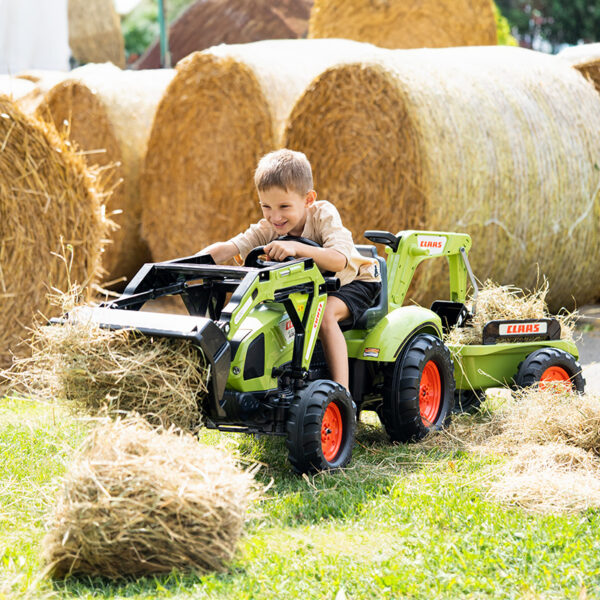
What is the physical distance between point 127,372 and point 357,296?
1.34 meters

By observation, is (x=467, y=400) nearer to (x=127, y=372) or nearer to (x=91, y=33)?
(x=127, y=372)

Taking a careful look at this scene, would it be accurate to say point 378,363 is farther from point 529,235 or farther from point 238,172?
point 238,172

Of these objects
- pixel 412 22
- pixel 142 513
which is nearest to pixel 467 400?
pixel 142 513

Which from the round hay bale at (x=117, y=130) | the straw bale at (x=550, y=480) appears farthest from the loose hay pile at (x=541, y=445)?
the round hay bale at (x=117, y=130)

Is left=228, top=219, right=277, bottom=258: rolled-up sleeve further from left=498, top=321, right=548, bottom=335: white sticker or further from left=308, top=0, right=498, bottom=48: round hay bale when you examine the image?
left=308, top=0, right=498, bottom=48: round hay bale

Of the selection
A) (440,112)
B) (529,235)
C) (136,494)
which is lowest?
(136,494)

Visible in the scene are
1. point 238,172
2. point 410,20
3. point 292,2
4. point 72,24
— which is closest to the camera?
point 238,172

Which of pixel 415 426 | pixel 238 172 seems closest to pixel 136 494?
pixel 415 426

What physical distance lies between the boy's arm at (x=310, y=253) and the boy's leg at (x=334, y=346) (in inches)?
7.6

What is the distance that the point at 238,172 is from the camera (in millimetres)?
8008

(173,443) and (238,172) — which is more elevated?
(238,172)

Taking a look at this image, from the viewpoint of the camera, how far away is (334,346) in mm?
4129

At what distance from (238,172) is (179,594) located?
5.57 meters

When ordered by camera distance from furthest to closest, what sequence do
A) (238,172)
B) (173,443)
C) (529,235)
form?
(238,172) < (529,235) < (173,443)
